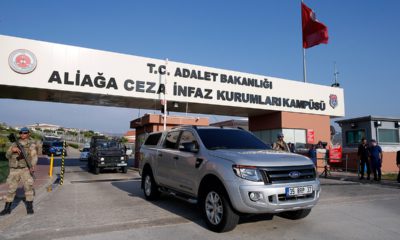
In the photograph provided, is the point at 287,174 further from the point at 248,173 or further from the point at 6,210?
the point at 6,210

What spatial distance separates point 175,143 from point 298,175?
3.27m

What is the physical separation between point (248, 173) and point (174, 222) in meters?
2.06

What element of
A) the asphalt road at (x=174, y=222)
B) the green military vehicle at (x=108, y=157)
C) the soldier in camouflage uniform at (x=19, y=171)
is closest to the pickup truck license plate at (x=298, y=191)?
the asphalt road at (x=174, y=222)

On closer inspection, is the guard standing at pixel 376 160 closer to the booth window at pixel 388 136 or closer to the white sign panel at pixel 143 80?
the white sign panel at pixel 143 80

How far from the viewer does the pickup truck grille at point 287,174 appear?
5281 millimetres

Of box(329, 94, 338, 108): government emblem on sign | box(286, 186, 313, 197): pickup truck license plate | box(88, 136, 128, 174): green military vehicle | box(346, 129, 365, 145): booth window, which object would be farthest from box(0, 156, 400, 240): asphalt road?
box(346, 129, 365, 145): booth window

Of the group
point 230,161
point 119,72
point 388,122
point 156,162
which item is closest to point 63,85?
point 119,72

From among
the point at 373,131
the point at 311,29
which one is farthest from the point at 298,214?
the point at 373,131

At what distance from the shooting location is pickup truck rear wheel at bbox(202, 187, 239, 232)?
5410 mm

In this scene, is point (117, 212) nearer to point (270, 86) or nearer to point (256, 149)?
point (256, 149)

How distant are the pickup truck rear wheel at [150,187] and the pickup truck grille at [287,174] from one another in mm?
4156

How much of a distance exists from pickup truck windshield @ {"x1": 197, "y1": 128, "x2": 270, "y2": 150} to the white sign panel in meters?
10.2

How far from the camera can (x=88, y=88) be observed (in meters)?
15.5

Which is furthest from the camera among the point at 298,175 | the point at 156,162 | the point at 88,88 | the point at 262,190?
the point at 88,88
